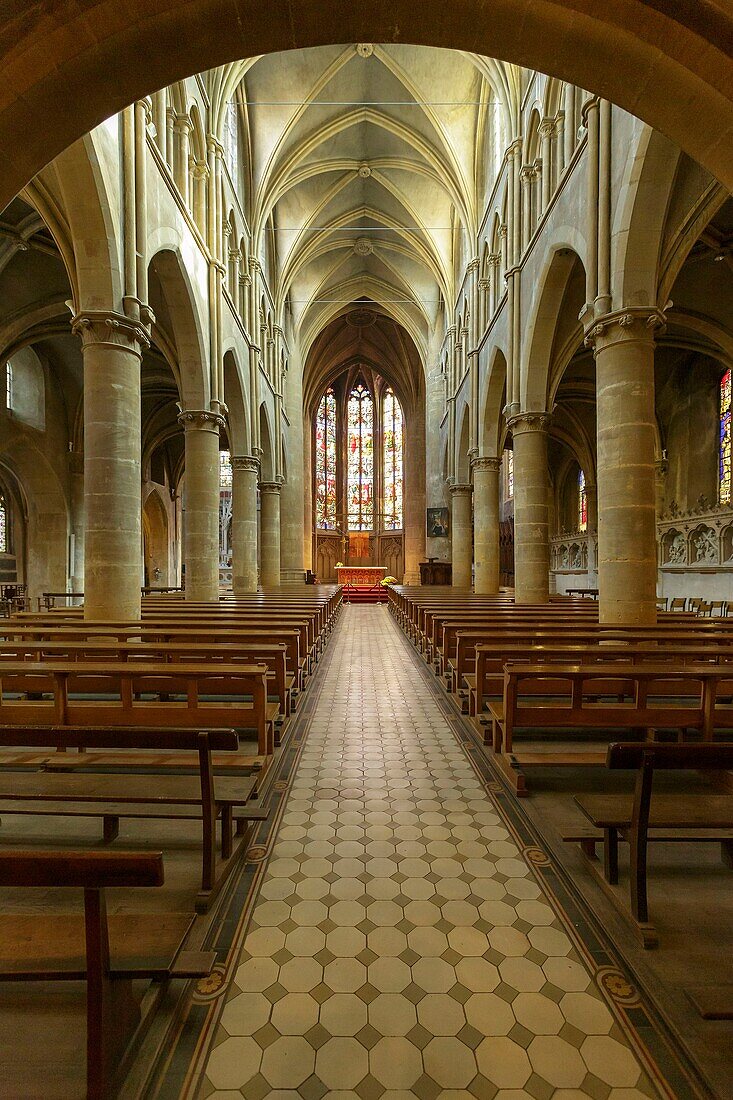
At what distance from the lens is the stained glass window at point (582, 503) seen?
26.3 m

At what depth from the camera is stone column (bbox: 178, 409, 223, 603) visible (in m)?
12.9

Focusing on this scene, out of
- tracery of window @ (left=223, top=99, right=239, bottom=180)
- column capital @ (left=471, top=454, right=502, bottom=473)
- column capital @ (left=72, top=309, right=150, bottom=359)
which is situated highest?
tracery of window @ (left=223, top=99, right=239, bottom=180)

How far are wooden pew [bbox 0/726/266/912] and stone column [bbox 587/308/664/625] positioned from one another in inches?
250

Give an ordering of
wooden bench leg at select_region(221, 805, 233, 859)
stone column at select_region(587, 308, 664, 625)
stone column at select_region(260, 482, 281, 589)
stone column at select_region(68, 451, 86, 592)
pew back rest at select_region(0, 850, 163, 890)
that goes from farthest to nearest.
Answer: stone column at select_region(260, 482, 281, 589) → stone column at select_region(68, 451, 86, 592) → stone column at select_region(587, 308, 664, 625) → wooden bench leg at select_region(221, 805, 233, 859) → pew back rest at select_region(0, 850, 163, 890)

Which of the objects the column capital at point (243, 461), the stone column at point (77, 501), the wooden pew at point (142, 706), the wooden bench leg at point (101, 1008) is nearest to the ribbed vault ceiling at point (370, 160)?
the column capital at point (243, 461)

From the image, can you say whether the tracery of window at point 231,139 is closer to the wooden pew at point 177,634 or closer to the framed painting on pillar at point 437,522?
the wooden pew at point 177,634

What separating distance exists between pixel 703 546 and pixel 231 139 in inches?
691

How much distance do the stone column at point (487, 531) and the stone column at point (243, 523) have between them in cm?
702

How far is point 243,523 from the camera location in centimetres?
1758

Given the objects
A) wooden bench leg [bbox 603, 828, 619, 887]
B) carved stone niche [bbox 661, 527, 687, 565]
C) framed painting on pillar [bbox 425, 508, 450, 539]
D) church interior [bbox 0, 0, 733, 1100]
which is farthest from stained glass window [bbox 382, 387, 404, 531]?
wooden bench leg [bbox 603, 828, 619, 887]

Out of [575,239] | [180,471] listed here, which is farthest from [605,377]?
[180,471]

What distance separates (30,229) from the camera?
12.3m

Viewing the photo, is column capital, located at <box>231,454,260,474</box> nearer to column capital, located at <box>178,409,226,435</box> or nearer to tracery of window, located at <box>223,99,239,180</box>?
column capital, located at <box>178,409,226,435</box>

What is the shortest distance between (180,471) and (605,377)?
97.5 feet
